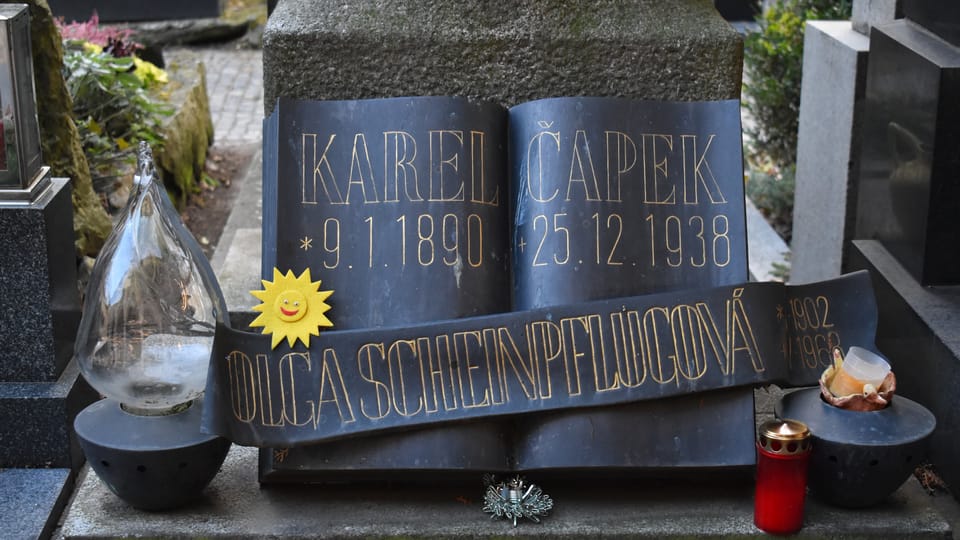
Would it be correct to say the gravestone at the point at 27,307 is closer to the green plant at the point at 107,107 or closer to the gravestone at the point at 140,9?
the green plant at the point at 107,107

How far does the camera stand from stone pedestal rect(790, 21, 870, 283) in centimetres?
519

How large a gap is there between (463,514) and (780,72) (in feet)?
15.1

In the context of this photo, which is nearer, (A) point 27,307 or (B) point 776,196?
(A) point 27,307

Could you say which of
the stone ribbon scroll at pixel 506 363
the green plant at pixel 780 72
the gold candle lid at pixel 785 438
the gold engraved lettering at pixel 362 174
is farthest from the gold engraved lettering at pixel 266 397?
the green plant at pixel 780 72

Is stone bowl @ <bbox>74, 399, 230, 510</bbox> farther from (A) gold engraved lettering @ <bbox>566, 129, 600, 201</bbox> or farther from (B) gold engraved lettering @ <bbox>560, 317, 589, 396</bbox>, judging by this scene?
(A) gold engraved lettering @ <bbox>566, 129, 600, 201</bbox>

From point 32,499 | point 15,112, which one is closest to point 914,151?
point 15,112

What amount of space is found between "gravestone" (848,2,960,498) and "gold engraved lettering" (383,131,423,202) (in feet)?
5.26

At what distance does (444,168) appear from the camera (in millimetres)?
3404

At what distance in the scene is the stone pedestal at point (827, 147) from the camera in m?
5.19

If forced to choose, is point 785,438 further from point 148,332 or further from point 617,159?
point 148,332

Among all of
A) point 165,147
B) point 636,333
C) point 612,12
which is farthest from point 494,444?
point 165,147

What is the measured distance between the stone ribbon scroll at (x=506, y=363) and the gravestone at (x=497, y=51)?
26.7 inches

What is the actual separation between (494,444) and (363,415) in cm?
35

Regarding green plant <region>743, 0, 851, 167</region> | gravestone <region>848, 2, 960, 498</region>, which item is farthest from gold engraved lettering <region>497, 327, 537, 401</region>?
green plant <region>743, 0, 851, 167</region>
